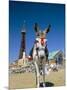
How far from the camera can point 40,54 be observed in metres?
2.05

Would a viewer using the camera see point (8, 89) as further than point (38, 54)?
No

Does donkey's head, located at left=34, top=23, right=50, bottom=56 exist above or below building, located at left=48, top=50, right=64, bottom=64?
above

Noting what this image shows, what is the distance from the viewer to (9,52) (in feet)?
6.33

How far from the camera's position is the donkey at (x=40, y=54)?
6.67ft

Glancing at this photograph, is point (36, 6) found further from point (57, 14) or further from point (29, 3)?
point (57, 14)

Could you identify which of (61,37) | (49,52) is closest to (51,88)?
(49,52)

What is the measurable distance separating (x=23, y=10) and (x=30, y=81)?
1.84 feet

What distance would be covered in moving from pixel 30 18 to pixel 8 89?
Result: 22.8 inches

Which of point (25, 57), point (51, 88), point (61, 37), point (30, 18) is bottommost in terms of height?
point (51, 88)

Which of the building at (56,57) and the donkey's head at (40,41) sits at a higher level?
the donkey's head at (40,41)

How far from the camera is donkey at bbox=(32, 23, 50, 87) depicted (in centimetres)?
203

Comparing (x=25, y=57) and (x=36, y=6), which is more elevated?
(x=36, y=6)

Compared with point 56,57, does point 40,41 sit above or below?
above

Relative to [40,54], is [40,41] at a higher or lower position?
higher
